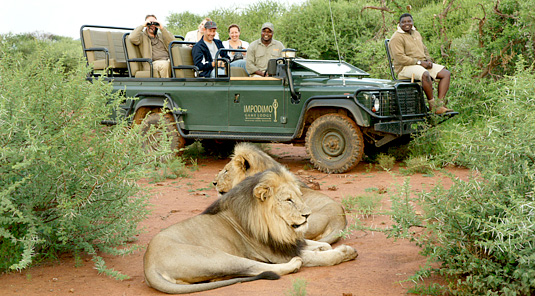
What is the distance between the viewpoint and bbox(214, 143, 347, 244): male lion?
5477 millimetres

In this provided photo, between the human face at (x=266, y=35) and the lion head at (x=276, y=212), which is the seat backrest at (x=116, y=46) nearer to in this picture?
the human face at (x=266, y=35)

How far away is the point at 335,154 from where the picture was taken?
9.21 meters

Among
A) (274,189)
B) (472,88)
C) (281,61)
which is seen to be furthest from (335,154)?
(274,189)

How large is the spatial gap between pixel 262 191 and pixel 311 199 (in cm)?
124

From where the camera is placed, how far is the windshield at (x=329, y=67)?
9656 mm

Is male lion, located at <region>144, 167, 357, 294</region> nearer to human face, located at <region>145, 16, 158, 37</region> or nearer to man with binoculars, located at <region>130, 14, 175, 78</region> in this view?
man with binoculars, located at <region>130, 14, 175, 78</region>

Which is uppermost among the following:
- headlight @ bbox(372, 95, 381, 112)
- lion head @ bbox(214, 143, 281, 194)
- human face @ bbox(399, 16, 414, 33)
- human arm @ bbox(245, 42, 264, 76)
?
human face @ bbox(399, 16, 414, 33)

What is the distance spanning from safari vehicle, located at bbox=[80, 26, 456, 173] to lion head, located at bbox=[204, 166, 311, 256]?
148 inches

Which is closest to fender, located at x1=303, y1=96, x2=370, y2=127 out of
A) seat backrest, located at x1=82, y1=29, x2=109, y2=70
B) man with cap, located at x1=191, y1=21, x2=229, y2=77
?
man with cap, located at x1=191, y1=21, x2=229, y2=77

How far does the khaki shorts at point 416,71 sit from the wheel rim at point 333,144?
1.69m

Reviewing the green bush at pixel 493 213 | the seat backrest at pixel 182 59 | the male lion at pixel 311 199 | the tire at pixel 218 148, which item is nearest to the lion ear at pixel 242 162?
the male lion at pixel 311 199

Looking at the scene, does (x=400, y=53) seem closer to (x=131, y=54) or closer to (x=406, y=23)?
(x=406, y=23)

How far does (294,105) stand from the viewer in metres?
9.33

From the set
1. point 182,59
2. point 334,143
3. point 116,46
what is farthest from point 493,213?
point 116,46
